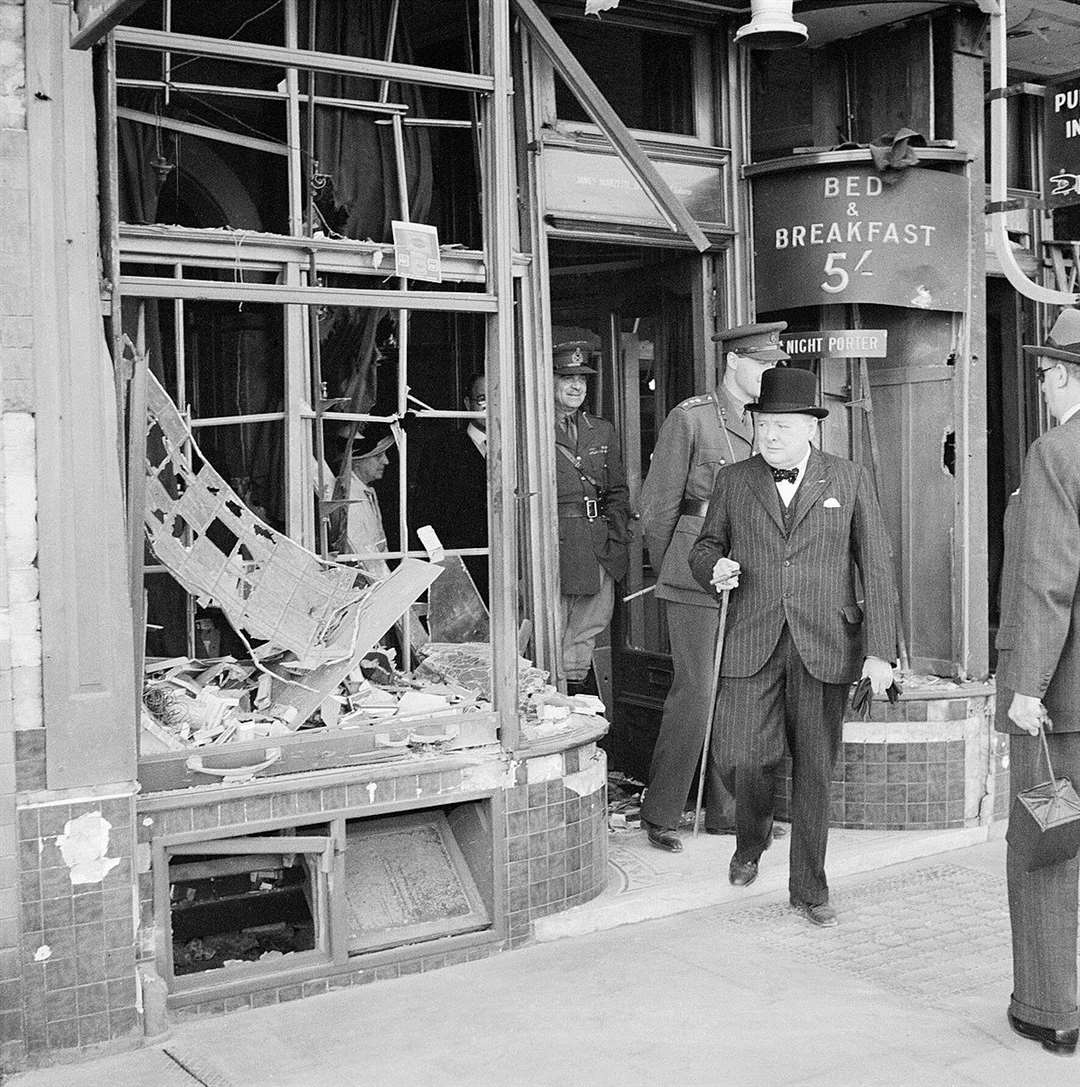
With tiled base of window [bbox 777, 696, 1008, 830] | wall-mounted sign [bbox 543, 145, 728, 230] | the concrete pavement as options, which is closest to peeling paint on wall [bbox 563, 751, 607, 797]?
the concrete pavement

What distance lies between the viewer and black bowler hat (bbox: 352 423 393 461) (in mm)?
5777

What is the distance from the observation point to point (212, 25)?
232 inches

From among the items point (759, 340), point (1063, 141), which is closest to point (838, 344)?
point (759, 340)

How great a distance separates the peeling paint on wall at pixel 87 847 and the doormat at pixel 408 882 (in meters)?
1.01

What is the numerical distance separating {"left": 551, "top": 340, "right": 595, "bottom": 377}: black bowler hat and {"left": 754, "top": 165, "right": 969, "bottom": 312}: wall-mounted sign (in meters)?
0.93

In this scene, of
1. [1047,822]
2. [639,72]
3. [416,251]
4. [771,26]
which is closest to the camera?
[1047,822]

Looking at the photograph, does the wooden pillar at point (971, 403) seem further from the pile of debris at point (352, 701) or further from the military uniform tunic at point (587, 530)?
the pile of debris at point (352, 701)

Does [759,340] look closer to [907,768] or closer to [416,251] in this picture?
[416,251]

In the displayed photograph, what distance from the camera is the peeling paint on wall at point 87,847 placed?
4.16 meters

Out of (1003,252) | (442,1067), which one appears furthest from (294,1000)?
(1003,252)

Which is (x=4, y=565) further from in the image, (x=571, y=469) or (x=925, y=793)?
(x=925, y=793)

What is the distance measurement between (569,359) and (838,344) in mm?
1211

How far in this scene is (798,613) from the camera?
209 inches

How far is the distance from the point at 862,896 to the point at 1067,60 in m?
4.87
